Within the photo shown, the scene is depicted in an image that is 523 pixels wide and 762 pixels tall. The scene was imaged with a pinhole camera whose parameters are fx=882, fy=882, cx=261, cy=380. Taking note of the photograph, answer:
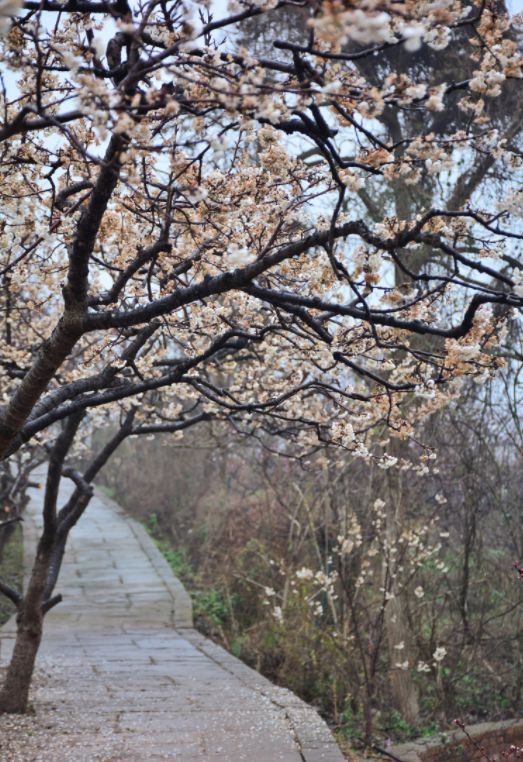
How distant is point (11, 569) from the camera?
11.7 m

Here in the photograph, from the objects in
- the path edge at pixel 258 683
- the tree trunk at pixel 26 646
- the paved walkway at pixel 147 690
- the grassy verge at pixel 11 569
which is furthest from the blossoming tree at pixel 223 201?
the grassy verge at pixel 11 569

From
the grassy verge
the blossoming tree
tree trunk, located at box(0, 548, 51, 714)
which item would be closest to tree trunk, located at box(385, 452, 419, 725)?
the blossoming tree

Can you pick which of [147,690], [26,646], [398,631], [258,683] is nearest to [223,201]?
[26,646]

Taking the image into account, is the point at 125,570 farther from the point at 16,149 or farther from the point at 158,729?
the point at 16,149

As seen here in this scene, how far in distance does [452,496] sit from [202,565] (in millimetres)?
3947

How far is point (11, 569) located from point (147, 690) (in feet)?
19.7

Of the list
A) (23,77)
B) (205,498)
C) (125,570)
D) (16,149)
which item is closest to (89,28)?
(23,77)

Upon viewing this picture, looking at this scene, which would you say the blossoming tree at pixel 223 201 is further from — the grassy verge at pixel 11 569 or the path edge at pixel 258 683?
the grassy verge at pixel 11 569

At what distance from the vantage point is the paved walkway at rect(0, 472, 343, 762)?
15.1 feet

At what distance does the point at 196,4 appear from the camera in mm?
2613

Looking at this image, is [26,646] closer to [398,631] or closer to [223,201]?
[223,201]

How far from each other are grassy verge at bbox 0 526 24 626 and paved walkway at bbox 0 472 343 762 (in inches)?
22.1

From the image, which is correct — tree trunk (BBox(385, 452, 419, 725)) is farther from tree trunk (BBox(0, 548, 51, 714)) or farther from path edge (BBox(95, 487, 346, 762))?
tree trunk (BBox(0, 548, 51, 714))

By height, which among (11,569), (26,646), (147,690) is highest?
(11,569)
